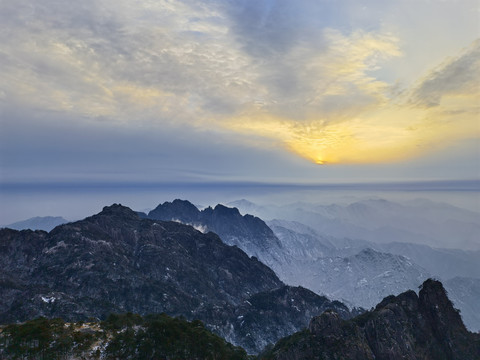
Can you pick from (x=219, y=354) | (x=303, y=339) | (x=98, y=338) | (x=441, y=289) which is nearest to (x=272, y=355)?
(x=303, y=339)

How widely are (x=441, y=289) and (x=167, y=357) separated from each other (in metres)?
156

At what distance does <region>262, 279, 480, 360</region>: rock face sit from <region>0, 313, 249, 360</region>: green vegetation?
1508 inches

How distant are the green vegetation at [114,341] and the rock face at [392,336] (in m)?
38.3

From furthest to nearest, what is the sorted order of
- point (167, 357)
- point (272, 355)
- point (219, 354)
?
1. point (272, 355)
2. point (219, 354)
3. point (167, 357)

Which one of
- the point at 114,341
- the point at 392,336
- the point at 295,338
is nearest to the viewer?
the point at 114,341

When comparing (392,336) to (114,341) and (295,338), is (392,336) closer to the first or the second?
(295,338)

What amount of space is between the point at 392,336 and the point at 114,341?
129904mm

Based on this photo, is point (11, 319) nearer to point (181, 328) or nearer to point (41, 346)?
point (41, 346)

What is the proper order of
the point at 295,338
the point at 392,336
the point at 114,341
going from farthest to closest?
the point at 392,336 < the point at 295,338 < the point at 114,341

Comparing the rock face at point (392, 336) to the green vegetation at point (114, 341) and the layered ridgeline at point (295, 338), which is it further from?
the green vegetation at point (114, 341)

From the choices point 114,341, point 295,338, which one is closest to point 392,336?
point 295,338

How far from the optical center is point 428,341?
13312cm

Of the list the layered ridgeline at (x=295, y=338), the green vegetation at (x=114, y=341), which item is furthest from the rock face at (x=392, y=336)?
the green vegetation at (x=114, y=341)

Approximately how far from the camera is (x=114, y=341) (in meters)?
90.7
